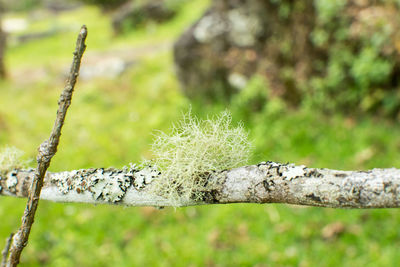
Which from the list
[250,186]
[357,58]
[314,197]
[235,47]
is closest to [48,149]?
[250,186]

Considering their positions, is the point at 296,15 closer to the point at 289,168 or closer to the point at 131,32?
the point at 289,168

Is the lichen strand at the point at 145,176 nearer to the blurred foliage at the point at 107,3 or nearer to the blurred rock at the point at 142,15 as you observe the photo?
the blurred rock at the point at 142,15

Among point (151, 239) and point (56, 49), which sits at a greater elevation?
point (56, 49)

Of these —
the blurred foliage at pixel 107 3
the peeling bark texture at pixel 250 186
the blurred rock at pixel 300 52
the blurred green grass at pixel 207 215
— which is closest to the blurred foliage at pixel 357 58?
the blurred rock at pixel 300 52

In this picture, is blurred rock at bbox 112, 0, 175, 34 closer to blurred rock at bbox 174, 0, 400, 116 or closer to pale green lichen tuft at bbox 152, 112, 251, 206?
blurred rock at bbox 174, 0, 400, 116

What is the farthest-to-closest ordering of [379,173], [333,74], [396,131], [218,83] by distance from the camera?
1. [218,83]
2. [333,74]
3. [396,131]
4. [379,173]

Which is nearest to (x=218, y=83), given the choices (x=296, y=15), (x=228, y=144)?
(x=296, y=15)

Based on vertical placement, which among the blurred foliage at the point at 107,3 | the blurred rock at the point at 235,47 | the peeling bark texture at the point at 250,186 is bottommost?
the peeling bark texture at the point at 250,186
